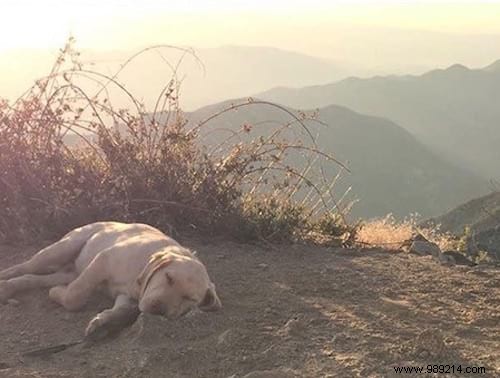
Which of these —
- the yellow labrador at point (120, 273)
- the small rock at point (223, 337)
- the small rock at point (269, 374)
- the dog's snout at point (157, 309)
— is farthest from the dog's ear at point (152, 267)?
the small rock at point (269, 374)

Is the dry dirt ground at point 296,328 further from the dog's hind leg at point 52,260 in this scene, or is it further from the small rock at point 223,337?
the dog's hind leg at point 52,260

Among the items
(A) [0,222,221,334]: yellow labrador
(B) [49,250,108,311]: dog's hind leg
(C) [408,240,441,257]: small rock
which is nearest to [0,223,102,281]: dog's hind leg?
(A) [0,222,221,334]: yellow labrador

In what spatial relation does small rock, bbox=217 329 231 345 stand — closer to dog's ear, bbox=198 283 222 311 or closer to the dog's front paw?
dog's ear, bbox=198 283 222 311

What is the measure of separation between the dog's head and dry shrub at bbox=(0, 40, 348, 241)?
8.51ft

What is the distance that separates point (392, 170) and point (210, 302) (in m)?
124

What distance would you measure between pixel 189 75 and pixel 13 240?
2368mm

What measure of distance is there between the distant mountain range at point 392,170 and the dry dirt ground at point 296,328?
98.9 meters

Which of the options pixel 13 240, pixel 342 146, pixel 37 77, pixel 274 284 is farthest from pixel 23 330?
pixel 342 146

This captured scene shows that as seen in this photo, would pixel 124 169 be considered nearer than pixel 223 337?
No

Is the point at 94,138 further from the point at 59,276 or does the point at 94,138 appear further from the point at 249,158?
the point at 59,276

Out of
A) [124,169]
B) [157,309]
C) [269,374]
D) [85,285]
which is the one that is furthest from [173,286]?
[124,169]

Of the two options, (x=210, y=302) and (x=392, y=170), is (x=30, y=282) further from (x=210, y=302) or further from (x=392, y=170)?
(x=392, y=170)

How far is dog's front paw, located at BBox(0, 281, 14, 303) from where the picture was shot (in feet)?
17.0

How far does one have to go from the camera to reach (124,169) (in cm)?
717
